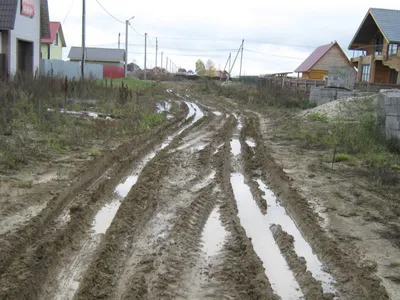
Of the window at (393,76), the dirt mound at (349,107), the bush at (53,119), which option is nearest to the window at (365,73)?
the window at (393,76)

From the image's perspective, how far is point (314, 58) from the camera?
55.3m

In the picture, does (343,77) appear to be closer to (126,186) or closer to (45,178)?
(126,186)

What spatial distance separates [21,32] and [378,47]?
102 ft

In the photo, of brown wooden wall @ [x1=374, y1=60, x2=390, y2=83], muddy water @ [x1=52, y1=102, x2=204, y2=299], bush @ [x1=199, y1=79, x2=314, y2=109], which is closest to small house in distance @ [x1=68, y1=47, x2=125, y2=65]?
brown wooden wall @ [x1=374, y1=60, x2=390, y2=83]

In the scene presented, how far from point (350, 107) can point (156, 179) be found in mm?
11892

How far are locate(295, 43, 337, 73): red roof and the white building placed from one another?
35761 mm

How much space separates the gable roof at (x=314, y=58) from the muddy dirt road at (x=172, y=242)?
48.0 meters

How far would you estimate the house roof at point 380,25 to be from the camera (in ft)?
121

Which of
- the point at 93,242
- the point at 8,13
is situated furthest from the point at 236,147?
the point at 8,13

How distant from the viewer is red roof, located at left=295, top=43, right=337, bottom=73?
53.8 metres

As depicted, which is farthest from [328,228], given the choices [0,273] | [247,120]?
[247,120]

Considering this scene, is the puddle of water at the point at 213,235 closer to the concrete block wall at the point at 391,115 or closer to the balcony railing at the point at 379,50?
the concrete block wall at the point at 391,115

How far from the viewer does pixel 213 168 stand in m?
9.18

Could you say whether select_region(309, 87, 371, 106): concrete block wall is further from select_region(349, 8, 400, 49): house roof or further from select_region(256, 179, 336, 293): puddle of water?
select_region(349, 8, 400, 49): house roof
